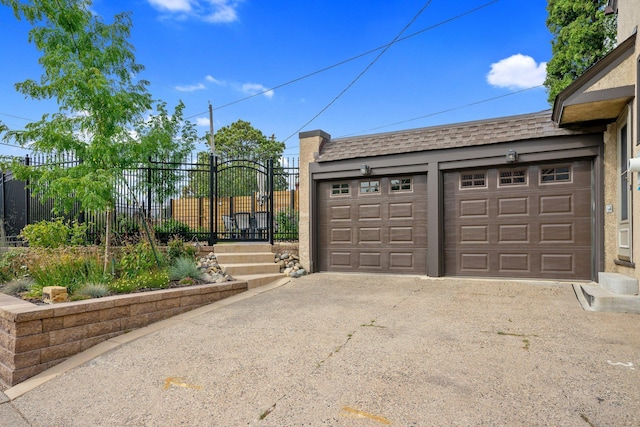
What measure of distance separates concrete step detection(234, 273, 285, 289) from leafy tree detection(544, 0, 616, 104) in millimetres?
11423

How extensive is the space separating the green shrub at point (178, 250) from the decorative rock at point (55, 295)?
266 centimetres

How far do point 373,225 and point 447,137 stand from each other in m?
2.33

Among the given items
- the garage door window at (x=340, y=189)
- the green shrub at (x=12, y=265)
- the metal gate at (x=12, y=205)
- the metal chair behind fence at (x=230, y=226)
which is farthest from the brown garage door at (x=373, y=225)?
the metal gate at (x=12, y=205)

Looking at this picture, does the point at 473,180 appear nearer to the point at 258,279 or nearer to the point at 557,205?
the point at 557,205

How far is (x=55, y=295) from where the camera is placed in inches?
167

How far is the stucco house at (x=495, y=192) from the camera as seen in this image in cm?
555

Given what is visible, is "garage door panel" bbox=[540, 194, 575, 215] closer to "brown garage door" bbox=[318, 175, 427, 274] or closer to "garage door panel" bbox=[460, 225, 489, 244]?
"garage door panel" bbox=[460, 225, 489, 244]

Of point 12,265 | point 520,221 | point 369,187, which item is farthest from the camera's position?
point 369,187

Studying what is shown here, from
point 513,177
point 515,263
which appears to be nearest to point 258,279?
point 515,263

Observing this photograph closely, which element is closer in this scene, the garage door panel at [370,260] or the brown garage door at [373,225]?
the brown garage door at [373,225]

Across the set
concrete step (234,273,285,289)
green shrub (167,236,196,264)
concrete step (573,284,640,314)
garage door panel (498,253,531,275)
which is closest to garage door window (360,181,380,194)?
concrete step (234,273,285,289)

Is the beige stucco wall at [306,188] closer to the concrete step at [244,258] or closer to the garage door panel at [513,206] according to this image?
the concrete step at [244,258]

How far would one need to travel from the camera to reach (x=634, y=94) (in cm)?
496

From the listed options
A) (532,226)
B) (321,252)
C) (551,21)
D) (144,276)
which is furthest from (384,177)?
(551,21)
